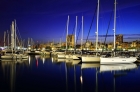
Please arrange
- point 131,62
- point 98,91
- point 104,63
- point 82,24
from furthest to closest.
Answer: point 82,24 < point 131,62 < point 104,63 < point 98,91

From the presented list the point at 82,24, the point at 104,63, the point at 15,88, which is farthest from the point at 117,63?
the point at 15,88

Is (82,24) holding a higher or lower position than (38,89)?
higher

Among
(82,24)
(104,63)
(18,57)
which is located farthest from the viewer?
(82,24)

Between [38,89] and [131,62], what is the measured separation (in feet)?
97.3

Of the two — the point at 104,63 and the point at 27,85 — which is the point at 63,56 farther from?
the point at 27,85

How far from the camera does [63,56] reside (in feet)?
204

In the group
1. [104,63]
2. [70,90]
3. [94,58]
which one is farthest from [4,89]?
[94,58]

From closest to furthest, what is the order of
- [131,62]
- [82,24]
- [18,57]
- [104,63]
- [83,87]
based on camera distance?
[83,87] < [104,63] < [131,62] < [18,57] < [82,24]

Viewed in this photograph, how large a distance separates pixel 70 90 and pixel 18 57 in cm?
3942

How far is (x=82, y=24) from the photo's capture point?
59.8 m

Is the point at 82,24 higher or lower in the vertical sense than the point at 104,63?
higher

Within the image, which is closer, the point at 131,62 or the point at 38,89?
the point at 38,89

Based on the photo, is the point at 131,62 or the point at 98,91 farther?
the point at 131,62

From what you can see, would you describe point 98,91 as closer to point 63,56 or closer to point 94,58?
point 94,58
